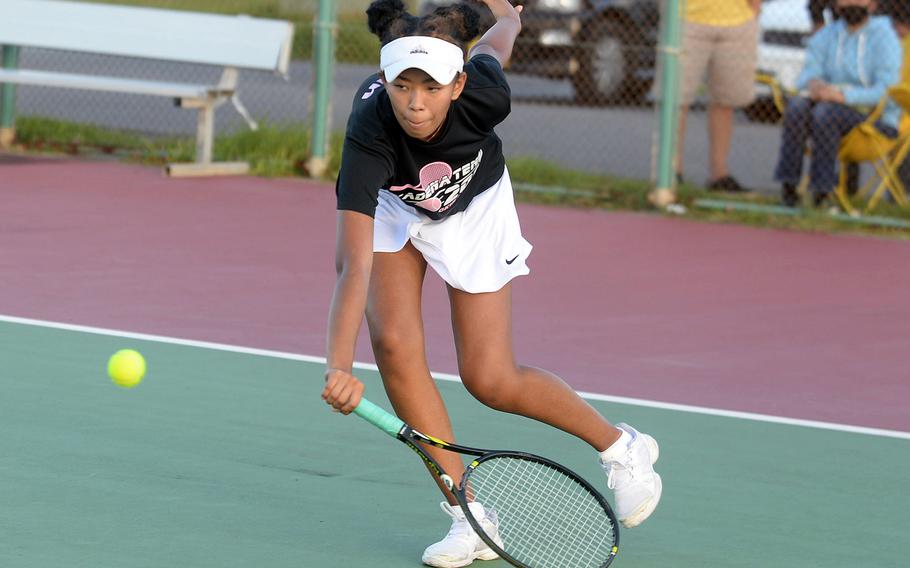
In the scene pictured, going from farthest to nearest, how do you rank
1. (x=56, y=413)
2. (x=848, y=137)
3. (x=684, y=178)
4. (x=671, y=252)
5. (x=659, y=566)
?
(x=684, y=178) → (x=848, y=137) → (x=671, y=252) → (x=56, y=413) → (x=659, y=566)

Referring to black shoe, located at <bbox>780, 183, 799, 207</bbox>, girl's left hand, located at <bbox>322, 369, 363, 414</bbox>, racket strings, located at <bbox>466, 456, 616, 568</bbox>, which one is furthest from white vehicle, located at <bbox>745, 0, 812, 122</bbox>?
girl's left hand, located at <bbox>322, 369, 363, 414</bbox>

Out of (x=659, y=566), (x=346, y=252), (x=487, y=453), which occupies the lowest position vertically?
(x=659, y=566)

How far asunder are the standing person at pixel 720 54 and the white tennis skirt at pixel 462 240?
704 centimetres

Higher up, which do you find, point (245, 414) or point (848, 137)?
point (848, 137)

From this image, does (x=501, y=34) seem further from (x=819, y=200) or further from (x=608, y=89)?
(x=608, y=89)

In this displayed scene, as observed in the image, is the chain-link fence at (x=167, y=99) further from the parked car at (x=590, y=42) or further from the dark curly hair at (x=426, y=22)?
the dark curly hair at (x=426, y=22)

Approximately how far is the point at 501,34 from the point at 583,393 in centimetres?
199

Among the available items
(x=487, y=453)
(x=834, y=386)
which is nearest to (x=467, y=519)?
(x=487, y=453)

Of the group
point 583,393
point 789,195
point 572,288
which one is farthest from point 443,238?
point 789,195

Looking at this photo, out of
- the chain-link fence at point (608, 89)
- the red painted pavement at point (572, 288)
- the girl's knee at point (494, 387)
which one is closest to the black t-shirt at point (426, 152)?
the girl's knee at point (494, 387)

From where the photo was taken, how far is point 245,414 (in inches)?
231

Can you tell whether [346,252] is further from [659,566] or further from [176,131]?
[176,131]

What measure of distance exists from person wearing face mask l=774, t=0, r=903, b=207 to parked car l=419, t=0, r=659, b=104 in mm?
6128

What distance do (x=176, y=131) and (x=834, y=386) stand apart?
8.80 meters
